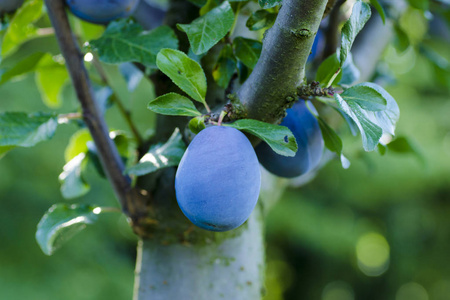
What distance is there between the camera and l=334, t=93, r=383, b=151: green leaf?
322mm

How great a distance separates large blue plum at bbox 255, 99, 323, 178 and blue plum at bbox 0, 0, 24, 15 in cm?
33

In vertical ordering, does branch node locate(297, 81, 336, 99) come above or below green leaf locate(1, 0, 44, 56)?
above

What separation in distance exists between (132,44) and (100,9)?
0.08 meters

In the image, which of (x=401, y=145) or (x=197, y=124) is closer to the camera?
(x=197, y=124)

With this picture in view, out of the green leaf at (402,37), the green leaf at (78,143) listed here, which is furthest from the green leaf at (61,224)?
the green leaf at (402,37)

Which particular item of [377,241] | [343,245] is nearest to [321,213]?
[343,245]

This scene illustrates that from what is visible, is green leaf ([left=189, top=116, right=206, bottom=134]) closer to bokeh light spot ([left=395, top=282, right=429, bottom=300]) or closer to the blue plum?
the blue plum

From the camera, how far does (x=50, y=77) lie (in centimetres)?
67

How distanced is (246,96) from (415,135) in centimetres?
282

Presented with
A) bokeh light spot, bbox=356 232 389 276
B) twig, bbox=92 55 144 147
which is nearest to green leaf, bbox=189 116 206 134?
twig, bbox=92 55 144 147

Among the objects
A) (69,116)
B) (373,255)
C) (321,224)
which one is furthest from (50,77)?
(373,255)

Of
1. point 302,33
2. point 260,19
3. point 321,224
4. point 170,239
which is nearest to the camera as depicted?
point 302,33

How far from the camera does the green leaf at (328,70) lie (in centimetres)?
43

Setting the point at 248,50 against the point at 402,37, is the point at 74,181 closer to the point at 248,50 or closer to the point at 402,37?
the point at 248,50
